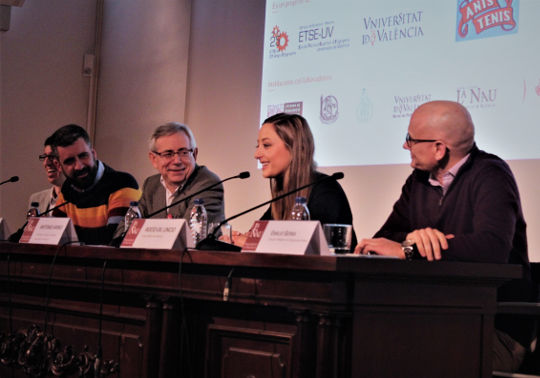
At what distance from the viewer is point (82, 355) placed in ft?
7.80

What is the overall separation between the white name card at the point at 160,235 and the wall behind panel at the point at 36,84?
339 centimetres

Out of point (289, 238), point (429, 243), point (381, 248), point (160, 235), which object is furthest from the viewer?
point (160, 235)

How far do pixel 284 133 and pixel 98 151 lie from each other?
9.76ft

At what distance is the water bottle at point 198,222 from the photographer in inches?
106

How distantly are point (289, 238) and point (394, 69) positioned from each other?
2.31 meters

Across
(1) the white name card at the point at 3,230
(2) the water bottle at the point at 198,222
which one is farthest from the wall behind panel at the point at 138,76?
(2) the water bottle at the point at 198,222

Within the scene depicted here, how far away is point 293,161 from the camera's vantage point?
298cm

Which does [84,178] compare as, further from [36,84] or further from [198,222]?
[36,84]

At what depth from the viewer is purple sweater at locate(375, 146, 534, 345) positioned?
208 centimetres

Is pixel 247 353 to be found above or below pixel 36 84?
below

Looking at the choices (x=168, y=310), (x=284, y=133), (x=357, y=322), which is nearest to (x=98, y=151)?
(x=284, y=133)

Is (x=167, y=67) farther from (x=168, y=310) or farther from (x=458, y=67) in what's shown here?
(x=168, y=310)

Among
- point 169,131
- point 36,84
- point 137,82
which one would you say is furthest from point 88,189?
Result: point 36,84

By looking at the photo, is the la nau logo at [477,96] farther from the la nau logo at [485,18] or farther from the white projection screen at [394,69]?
the la nau logo at [485,18]
